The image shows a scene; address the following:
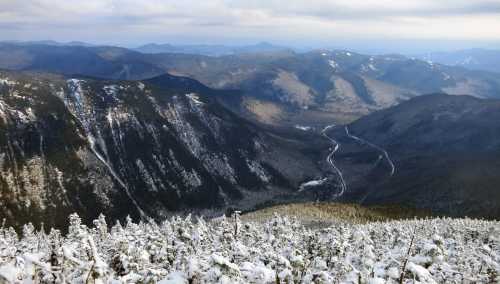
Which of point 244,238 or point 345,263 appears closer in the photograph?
point 345,263

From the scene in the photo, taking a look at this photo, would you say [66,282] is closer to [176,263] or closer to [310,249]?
[176,263]

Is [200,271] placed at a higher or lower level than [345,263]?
higher

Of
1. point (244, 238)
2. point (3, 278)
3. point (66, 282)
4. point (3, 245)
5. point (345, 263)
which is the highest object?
point (3, 278)

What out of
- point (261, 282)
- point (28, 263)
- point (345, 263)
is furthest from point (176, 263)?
point (28, 263)

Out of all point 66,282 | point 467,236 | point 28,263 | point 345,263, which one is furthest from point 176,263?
point 467,236

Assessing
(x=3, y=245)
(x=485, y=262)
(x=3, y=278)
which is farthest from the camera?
(x=3, y=245)

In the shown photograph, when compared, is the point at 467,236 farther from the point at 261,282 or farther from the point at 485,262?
the point at 261,282

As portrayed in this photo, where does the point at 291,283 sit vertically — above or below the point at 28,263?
below

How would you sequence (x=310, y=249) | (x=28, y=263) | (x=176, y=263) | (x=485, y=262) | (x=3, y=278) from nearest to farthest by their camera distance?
(x=3, y=278) < (x=28, y=263) < (x=176, y=263) < (x=485, y=262) < (x=310, y=249)

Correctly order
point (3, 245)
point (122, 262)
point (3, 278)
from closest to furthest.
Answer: point (3, 278)
point (122, 262)
point (3, 245)
